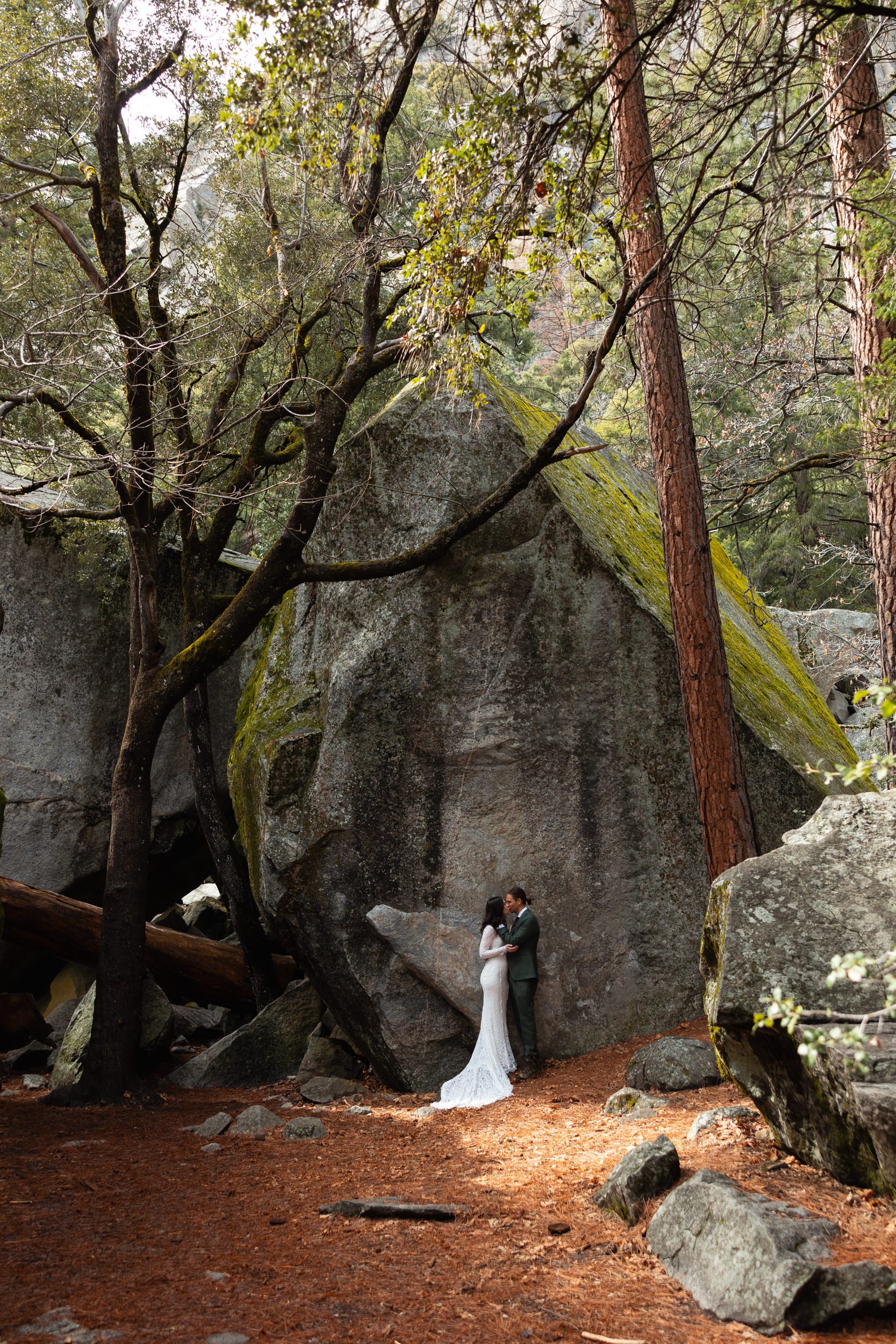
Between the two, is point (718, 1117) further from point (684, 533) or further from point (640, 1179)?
point (684, 533)

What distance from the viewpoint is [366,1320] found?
146 inches

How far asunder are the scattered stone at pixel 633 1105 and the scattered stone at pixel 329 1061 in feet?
11.0

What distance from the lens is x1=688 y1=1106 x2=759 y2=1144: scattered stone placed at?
5.38 m

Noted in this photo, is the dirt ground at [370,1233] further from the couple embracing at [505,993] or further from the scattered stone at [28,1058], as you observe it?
the scattered stone at [28,1058]

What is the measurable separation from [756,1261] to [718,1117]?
6.41 ft

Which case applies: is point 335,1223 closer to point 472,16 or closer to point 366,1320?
point 366,1320

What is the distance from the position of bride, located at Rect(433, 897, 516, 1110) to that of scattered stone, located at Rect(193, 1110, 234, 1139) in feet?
5.79

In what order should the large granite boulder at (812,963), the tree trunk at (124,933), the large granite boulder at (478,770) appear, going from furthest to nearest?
the large granite boulder at (478,770), the tree trunk at (124,933), the large granite boulder at (812,963)

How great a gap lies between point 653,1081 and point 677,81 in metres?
15.0

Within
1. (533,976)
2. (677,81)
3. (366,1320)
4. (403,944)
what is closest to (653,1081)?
(533,976)

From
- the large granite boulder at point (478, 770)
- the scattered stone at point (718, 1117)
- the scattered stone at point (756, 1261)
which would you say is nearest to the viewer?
the scattered stone at point (756, 1261)

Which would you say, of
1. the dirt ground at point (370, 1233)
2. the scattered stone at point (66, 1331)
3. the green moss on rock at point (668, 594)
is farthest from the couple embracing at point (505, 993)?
the scattered stone at point (66, 1331)

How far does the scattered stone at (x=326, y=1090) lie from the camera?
8672 mm

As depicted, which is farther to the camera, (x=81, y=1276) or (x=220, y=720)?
(x=220, y=720)
